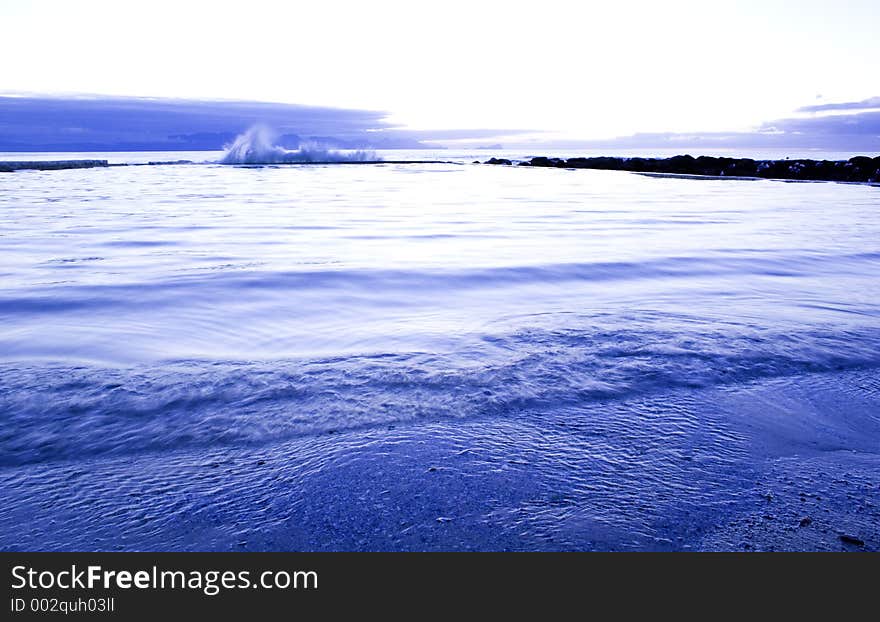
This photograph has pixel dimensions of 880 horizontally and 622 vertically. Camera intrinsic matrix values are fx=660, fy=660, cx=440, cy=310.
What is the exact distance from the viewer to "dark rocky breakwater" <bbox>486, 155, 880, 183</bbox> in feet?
105

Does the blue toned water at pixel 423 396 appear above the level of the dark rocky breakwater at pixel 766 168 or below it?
below

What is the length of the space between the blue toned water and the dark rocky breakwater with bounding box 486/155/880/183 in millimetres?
27526

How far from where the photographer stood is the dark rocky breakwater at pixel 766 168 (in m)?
32.1

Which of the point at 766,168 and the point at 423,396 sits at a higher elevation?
the point at 766,168

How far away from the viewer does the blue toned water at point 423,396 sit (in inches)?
104

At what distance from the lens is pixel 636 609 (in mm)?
2145

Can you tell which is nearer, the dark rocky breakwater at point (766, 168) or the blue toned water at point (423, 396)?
the blue toned water at point (423, 396)

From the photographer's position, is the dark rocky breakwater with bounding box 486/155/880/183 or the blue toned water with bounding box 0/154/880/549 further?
the dark rocky breakwater with bounding box 486/155/880/183

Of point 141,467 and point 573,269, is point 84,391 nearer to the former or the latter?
point 141,467

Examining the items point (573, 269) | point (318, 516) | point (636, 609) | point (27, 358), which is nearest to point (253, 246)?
Answer: point (573, 269)

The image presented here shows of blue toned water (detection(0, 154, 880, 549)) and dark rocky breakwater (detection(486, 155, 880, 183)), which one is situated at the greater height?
dark rocky breakwater (detection(486, 155, 880, 183))

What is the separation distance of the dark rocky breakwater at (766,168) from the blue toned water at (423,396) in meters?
27.5

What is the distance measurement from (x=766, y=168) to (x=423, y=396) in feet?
125

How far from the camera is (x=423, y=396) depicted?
158 inches
